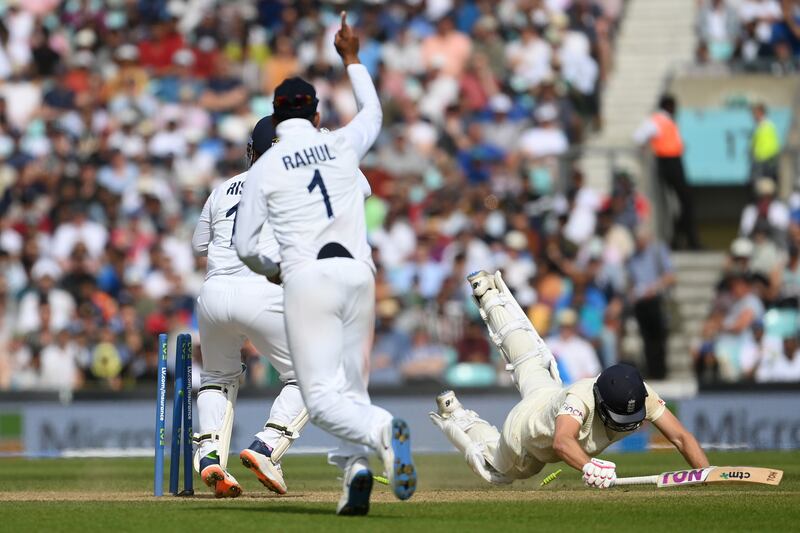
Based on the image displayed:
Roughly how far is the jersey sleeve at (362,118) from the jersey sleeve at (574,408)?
195cm

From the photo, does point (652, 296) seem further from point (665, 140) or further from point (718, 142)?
point (718, 142)

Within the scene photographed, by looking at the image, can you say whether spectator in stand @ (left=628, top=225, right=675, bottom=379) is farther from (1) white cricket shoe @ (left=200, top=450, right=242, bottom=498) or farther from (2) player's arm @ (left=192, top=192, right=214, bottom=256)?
(1) white cricket shoe @ (left=200, top=450, right=242, bottom=498)

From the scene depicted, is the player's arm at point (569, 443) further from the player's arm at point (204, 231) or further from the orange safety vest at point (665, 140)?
the orange safety vest at point (665, 140)

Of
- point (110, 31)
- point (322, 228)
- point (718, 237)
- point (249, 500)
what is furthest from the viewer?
point (110, 31)

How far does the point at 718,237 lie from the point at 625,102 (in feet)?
8.26

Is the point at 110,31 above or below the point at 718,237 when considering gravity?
above

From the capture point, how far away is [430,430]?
17.5 m

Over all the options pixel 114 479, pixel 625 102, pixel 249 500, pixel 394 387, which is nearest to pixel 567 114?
pixel 625 102

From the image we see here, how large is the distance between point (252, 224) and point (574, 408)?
225 centimetres

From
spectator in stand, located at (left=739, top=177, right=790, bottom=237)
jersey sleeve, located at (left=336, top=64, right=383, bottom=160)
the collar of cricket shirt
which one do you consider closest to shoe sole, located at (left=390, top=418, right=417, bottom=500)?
jersey sleeve, located at (left=336, top=64, right=383, bottom=160)

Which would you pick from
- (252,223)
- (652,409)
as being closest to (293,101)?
(252,223)

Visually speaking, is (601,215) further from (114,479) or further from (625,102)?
(114,479)

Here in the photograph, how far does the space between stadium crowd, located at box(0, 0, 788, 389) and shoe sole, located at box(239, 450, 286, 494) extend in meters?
7.67

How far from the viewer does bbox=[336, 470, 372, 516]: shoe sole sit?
7.77 metres
